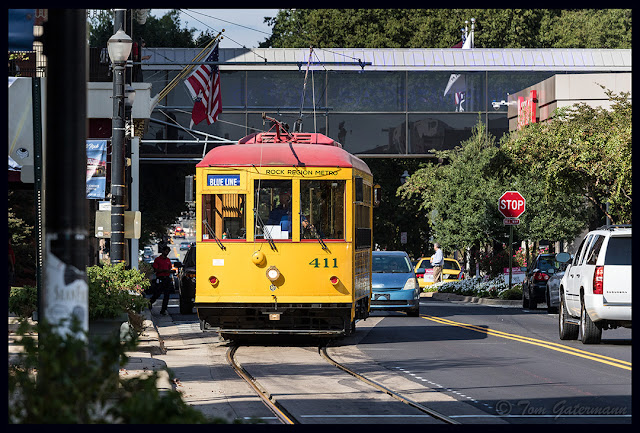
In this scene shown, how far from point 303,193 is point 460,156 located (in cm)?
2807

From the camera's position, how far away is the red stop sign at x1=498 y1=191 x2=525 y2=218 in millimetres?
38000

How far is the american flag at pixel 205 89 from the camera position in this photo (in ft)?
108

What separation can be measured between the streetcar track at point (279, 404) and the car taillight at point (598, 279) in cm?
446

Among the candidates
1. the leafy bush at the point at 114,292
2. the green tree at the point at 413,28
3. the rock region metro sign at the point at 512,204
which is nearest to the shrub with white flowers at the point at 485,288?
the rock region metro sign at the point at 512,204

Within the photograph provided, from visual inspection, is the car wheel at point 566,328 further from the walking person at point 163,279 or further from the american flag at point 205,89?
the american flag at point 205,89

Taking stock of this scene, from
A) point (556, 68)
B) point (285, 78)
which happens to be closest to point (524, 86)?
point (556, 68)

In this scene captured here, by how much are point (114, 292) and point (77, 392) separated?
8.82 meters

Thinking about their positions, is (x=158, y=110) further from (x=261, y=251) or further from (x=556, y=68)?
(x=261, y=251)

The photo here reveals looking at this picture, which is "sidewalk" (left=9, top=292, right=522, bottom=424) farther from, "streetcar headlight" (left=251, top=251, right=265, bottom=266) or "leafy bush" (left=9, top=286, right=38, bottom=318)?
"streetcar headlight" (left=251, top=251, right=265, bottom=266)

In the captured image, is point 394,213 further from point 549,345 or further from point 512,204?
point 549,345

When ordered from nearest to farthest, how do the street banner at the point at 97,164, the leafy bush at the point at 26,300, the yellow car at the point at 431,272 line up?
the leafy bush at the point at 26,300 < the street banner at the point at 97,164 < the yellow car at the point at 431,272

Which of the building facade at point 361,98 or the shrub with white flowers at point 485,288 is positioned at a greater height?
the building facade at point 361,98

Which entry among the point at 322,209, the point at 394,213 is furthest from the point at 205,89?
the point at 394,213

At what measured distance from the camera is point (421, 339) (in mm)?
21125
